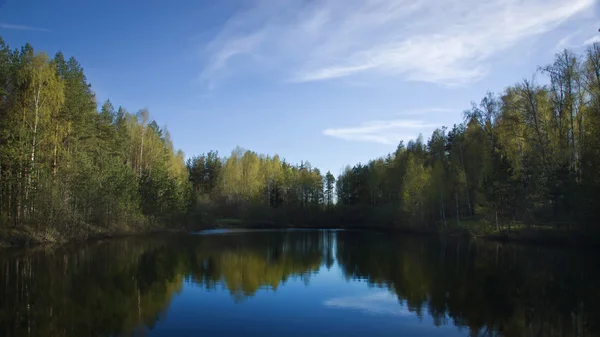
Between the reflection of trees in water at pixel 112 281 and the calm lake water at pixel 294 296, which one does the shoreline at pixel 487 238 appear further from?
the calm lake water at pixel 294 296

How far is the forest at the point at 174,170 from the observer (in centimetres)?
3203

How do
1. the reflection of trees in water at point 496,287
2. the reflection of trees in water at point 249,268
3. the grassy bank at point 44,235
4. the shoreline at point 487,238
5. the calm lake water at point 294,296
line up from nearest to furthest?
the calm lake water at point 294,296, the reflection of trees in water at point 496,287, the reflection of trees in water at point 249,268, the grassy bank at point 44,235, the shoreline at point 487,238

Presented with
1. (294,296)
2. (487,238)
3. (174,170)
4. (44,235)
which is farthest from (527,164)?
(174,170)

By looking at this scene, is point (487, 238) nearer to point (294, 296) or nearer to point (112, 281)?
point (294, 296)

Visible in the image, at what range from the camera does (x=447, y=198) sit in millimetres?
55906

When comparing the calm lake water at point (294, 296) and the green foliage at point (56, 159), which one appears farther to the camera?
the green foliage at point (56, 159)

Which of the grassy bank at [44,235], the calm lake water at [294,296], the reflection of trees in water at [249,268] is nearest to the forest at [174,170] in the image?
the grassy bank at [44,235]

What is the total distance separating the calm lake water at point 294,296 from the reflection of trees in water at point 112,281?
1.9 inches

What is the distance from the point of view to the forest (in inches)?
1261

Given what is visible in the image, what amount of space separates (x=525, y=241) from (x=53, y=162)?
40248 mm

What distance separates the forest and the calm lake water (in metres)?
6.85

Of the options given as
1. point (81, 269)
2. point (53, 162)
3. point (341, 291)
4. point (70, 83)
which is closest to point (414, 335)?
point (341, 291)

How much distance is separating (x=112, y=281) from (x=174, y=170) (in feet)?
180

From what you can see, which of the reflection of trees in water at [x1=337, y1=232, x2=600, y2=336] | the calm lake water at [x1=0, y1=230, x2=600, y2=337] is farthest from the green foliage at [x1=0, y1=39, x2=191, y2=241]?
the reflection of trees in water at [x1=337, y1=232, x2=600, y2=336]
